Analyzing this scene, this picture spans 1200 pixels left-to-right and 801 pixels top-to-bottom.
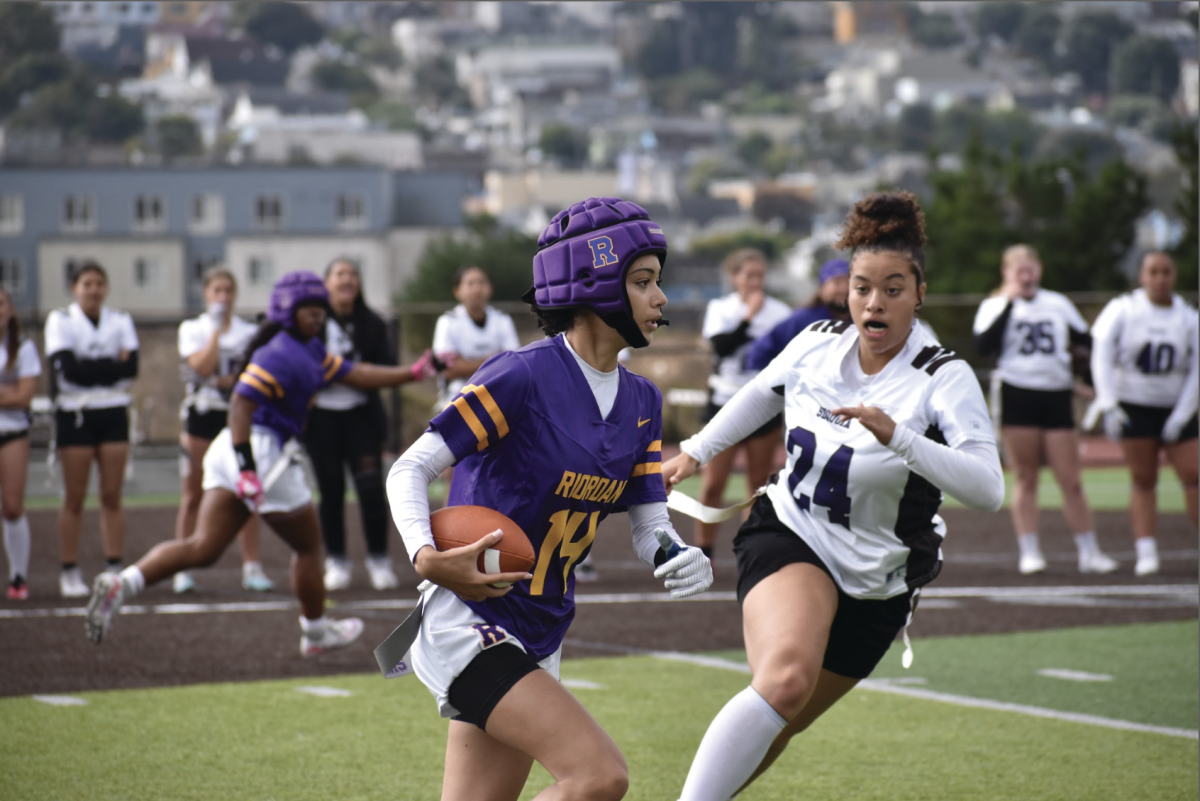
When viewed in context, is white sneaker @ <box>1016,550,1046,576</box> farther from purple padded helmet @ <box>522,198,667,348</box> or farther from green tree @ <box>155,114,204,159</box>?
green tree @ <box>155,114,204,159</box>

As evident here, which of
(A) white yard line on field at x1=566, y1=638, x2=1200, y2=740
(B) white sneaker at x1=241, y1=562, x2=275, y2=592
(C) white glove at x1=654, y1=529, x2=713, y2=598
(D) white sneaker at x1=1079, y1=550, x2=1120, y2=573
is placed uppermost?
(C) white glove at x1=654, y1=529, x2=713, y2=598

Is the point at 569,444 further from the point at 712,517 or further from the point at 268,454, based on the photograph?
the point at 268,454

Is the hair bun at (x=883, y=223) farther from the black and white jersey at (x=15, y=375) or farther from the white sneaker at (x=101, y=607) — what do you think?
the black and white jersey at (x=15, y=375)

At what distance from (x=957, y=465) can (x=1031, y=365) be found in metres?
7.54

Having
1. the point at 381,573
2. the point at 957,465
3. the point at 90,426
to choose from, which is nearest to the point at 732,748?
the point at 957,465

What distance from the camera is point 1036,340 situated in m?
12.1

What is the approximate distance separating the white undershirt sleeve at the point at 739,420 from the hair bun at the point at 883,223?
0.58 m

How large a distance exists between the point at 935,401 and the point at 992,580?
758 cm

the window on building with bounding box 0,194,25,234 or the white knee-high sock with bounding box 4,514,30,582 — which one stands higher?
the white knee-high sock with bounding box 4,514,30,582

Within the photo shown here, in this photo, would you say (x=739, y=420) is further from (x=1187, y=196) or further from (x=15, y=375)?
(x=1187, y=196)

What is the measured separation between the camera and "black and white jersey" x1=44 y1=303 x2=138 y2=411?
11117 millimetres

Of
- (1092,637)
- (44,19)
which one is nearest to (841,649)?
(1092,637)

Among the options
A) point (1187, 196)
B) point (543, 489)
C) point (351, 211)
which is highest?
point (543, 489)

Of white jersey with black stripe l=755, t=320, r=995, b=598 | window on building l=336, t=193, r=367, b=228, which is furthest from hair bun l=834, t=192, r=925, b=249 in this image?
window on building l=336, t=193, r=367, b=228
